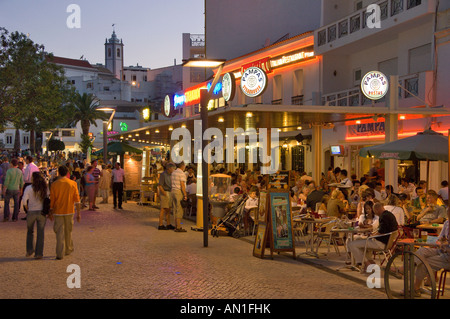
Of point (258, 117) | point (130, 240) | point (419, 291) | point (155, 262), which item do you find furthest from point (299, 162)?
point (419, 291)

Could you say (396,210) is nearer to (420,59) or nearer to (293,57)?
(420,59)

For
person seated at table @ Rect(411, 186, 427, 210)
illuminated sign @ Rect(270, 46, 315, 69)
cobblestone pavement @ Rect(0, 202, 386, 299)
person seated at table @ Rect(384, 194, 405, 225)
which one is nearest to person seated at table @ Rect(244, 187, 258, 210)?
cobblestone pavement @ Rect(0, 202, 386, 299)

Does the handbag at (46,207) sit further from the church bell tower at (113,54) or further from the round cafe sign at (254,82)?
the church bell tower at (113,54)

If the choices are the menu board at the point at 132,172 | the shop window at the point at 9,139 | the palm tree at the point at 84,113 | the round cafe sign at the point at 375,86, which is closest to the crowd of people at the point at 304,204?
the round cafe sign at the point at 375,86

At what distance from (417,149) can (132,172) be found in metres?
16.2

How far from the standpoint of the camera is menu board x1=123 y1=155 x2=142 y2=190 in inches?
1055

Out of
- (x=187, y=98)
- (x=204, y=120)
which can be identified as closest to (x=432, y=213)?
(x=204, y=120)

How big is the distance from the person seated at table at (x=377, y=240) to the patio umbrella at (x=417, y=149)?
3.86 metres

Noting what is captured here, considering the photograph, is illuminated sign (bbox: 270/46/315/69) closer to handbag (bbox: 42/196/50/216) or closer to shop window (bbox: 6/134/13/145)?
handbag (bbox: 42/196/50/216)

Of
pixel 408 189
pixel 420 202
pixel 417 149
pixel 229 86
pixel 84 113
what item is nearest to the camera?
pixel 417 149

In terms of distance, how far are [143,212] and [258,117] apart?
7094mm

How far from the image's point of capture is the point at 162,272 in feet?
33.0

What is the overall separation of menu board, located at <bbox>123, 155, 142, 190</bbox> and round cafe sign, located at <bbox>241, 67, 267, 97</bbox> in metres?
9.25
